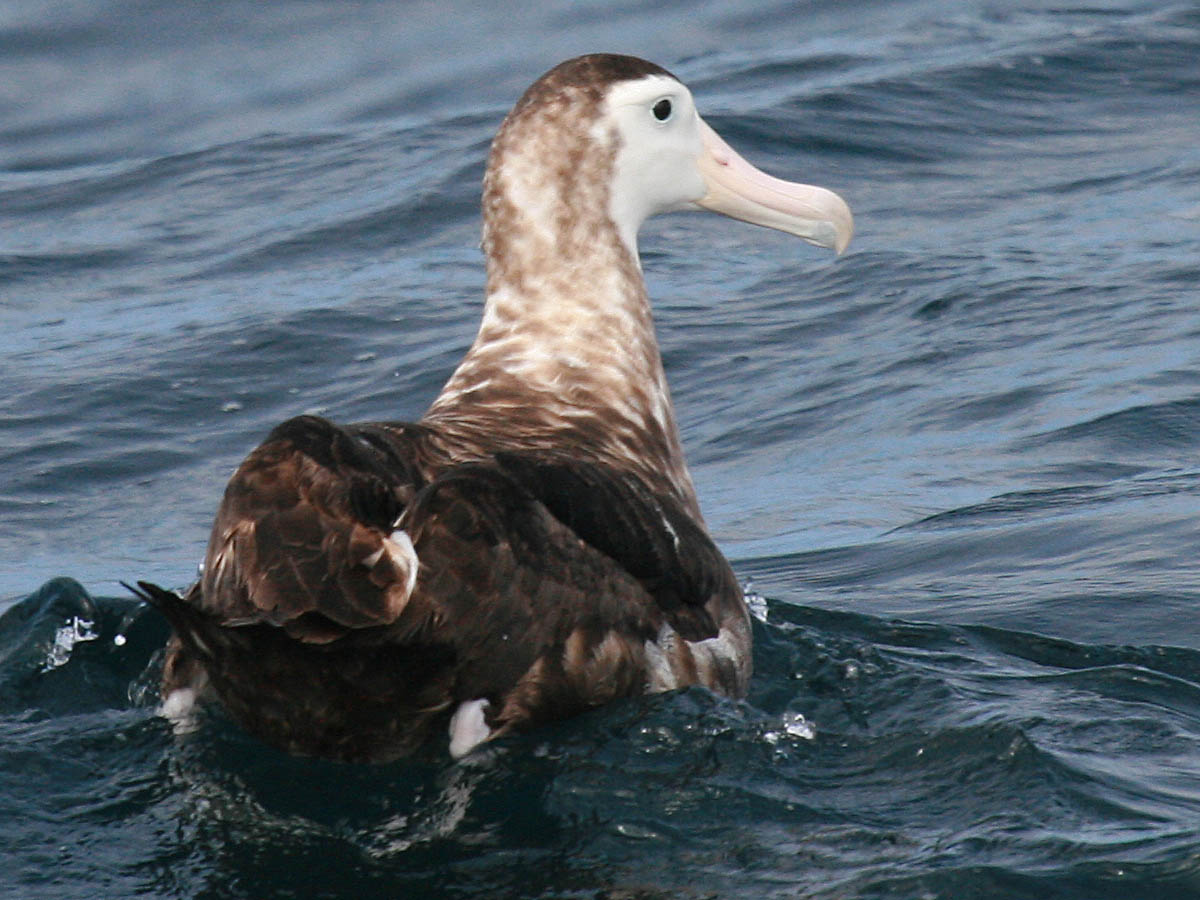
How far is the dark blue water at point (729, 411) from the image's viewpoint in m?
4.90

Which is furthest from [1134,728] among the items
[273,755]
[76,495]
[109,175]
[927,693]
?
[109,175]

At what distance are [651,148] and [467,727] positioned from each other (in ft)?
7.37

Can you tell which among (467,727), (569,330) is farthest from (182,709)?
(569,330)

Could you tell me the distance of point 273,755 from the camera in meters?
4.89

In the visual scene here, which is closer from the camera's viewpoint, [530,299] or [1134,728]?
[1134,728]

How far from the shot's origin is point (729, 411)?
928cm

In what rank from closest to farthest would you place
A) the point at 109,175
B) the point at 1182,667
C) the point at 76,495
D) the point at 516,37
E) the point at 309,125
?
the point at 1182,667, the point at 76,495, the point at 109,175, the point at 309,125, the point at 516,37

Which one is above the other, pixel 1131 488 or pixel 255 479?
pixel 255 479

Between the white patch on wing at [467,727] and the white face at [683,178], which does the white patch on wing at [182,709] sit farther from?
the white face at [683,178]

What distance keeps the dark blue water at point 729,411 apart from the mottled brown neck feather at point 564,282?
34.4 inches

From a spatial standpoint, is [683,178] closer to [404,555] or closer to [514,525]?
[514,525]

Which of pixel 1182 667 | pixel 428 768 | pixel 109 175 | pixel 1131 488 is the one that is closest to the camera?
pixel 428 768

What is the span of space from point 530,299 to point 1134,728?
6.59 ft

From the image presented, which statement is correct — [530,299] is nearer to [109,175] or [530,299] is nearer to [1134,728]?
[1134,728]
